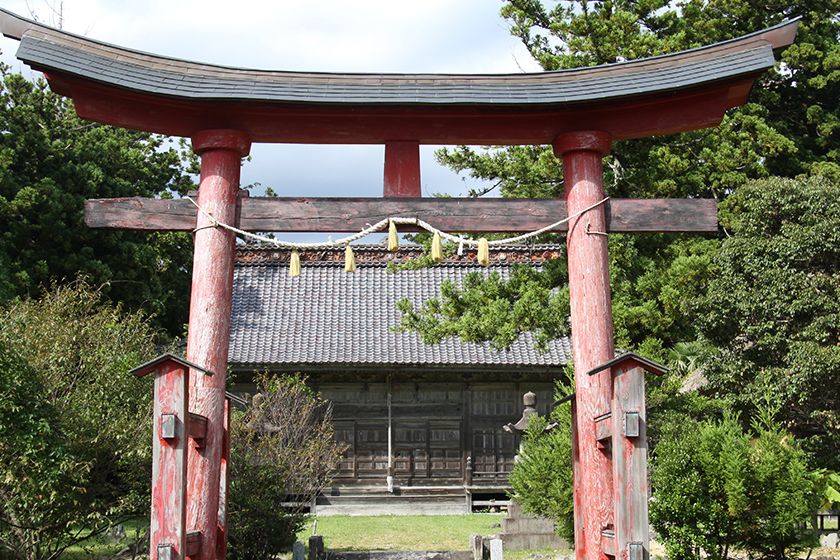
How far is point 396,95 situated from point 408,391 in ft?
55.1

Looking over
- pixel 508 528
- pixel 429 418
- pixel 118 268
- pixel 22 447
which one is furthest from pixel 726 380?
pixel 118 268

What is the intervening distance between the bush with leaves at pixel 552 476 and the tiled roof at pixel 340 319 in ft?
23.6

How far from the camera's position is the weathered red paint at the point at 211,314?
7316mm

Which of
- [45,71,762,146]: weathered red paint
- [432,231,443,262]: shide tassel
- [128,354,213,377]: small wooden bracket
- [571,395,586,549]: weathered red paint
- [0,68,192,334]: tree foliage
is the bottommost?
[571,395,586,549]: weathered red paint

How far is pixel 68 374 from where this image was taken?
1176 centimetres

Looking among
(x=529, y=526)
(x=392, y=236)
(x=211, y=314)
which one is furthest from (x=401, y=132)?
(x=529, y=526)

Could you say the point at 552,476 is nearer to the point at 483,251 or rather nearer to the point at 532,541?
the point at 532,541

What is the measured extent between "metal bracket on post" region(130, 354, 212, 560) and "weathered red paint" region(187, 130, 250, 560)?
0.68 meters

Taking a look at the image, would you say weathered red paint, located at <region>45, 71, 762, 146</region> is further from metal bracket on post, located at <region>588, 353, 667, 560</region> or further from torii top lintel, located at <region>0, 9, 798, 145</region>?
metal bracket on post, located at <region>588, 353, 667, 560</region>

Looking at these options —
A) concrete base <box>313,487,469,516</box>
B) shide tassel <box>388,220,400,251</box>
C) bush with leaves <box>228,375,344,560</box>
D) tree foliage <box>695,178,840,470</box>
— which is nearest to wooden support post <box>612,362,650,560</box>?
shide tassel <box>388,220,400,251</box>

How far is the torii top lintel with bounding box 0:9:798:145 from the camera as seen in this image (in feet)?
25.0

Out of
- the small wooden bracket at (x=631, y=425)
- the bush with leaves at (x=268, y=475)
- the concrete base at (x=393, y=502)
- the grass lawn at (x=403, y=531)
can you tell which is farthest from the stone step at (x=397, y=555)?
the concrete base at (x=393, y=502)

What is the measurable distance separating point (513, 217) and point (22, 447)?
224 inches

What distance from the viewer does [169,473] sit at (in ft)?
21.4
